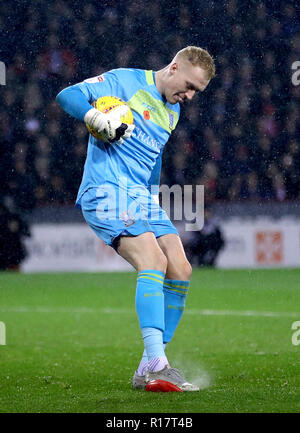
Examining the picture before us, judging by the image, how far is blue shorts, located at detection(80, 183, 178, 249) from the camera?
3.18 metres

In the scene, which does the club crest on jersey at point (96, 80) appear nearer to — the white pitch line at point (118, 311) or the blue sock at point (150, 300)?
the blue sock at point (150, 300)

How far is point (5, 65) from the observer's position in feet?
35.6

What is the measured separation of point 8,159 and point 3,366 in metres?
8.06

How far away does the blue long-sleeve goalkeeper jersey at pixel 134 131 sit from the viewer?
129 inches

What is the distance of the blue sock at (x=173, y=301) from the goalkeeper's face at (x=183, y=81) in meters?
0.82

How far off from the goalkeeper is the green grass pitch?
0.27 metres

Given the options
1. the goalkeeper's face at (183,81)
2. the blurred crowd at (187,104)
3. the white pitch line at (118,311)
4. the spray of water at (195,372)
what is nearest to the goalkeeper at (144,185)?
the goalkeeper's face at (183,81)

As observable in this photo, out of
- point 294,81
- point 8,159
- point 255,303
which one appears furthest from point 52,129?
point 255,303

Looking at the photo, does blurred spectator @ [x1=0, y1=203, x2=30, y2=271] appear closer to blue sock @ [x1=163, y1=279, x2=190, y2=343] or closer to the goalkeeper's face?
blue sock @ [x1=163, y1=279, x2=190, y2=343]

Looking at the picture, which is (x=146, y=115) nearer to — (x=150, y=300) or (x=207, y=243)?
(x=150, y=300)

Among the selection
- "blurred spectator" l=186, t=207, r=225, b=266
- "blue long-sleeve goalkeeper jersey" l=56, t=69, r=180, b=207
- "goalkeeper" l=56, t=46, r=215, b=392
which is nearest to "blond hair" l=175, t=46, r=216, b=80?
"goalkeeper" l=56, t=46, r=215, b=392

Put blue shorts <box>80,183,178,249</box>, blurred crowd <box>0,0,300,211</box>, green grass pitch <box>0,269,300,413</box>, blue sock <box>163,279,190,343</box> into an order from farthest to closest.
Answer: blurred crowd <box>0,0,300,211</box> < blue sock <box>163,279,190,343</box> < blue shorts <box>80,183,178,249</box> < green grass pitch <box>0,269,300,413</box>

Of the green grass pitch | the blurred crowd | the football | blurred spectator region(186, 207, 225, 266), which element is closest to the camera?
the green grass pitch

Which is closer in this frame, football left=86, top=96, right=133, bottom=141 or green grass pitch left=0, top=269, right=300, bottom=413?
green grass pitch left=0, top=269, right=300, bottom=413
